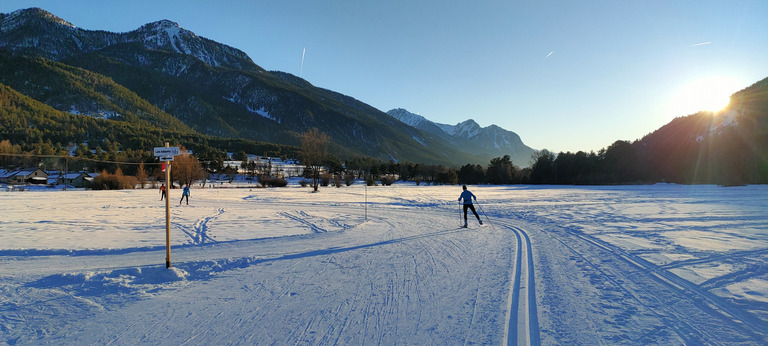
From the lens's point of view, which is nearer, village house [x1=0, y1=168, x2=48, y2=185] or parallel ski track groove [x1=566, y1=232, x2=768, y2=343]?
parallel ski track groove [x1=566, y1=232, x2=768, y2=343]

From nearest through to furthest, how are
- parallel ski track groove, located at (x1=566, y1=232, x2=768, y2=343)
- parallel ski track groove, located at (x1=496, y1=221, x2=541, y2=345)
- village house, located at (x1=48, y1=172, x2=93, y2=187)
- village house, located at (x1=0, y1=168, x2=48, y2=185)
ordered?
1. parallel ski track groove, located at (x1=496, y1=221, x2=541, y2=345)
2. parallel ski track groove, located at (x1=566, y1=232, x2=768, y2=343)
3. village house, located at (x1=48, y1=172, x2=93, y2=187)
4. village house, located at (x1=0, y1=168, x2=48, y2=185)

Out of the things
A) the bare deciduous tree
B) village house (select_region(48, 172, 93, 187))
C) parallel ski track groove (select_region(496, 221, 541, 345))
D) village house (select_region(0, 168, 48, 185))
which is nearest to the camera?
parallel ski track groove (select_region(496, 221, 541, 345))

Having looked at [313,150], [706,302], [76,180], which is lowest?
[706,302]

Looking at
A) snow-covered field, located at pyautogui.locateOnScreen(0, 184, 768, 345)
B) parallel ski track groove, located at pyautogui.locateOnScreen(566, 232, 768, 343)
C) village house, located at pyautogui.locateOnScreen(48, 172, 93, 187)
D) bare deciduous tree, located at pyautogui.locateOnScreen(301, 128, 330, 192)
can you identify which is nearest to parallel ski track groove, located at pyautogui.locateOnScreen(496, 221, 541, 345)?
snow-covered field, located at pyautogui.locateOnScreen(0, 184, 768, 345)

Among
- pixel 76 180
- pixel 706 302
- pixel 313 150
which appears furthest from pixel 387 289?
pixel 76 180

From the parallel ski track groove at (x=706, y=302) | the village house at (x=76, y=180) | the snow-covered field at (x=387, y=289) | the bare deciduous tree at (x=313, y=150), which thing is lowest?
the snow-covered field at (x=387, y=289)

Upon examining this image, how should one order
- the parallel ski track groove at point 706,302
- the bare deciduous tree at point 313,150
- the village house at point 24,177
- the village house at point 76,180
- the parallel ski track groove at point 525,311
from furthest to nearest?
the village house at point 24,177 < the village house at point 76,180 < the bare deciduous tree at point 313,150 < the parallel ski track groove at point 706,302 < the parallel ski track groove at point 525,311

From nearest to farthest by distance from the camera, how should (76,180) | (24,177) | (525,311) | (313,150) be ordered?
(525,311), (313,150), (76,180), (24,177)

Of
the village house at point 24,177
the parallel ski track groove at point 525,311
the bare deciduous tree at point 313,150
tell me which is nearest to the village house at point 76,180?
the village house at point 24,177

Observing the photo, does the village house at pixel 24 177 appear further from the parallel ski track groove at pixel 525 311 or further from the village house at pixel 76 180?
the parallel ski track groove at pixel 525 311

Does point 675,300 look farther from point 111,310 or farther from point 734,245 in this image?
point 111,310

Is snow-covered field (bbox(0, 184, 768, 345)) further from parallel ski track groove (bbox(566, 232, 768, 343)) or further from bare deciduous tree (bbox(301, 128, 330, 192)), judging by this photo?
bare deciduous tree (bbox(301, 128, 330, 192))

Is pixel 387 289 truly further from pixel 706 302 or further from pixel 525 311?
pixel 706 302

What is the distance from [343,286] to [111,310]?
3.65 meters
